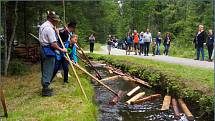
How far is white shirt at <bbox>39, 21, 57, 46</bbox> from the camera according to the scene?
1021 centimetres

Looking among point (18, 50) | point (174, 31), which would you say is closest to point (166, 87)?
point (18, 50)

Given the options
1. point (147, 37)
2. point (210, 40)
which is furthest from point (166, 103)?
point (147, 37)

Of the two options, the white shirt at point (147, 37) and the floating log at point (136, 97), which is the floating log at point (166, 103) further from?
the white shirt at point (147, 37)

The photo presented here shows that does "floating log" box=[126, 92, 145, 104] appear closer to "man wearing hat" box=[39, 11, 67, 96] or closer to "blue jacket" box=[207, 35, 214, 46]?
"man wearing hat" box=[39, 11, 67, 96]

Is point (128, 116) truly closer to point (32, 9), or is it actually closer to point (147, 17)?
point (32, 9)

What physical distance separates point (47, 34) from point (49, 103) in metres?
1.88

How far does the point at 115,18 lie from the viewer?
92.4 m

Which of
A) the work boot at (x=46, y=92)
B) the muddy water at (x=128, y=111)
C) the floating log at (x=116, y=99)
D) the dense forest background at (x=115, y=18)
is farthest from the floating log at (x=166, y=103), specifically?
the dense forest background at (x=115, y=18)

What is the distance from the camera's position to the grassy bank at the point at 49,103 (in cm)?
855

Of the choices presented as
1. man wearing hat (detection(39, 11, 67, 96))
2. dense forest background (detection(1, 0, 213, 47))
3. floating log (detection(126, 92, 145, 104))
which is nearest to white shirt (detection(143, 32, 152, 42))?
dense forest background (detection(1, 0, 213, 47))

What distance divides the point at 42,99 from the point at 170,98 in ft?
16.2

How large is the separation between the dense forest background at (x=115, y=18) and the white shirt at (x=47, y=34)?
5.07m

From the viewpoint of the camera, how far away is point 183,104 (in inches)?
477

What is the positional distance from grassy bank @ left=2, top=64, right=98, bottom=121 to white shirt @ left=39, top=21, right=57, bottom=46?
5.04ft
